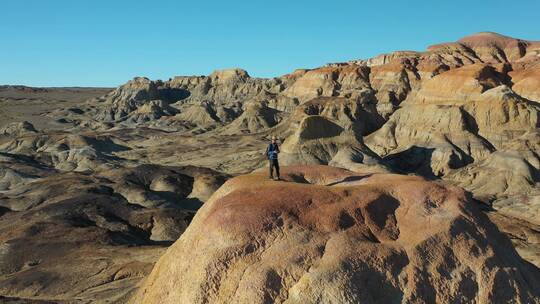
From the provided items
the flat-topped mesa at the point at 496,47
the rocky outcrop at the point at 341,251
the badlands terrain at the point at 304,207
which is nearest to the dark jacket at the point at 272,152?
the badlands terrain at the point at 304,207

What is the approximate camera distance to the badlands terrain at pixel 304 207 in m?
14.3

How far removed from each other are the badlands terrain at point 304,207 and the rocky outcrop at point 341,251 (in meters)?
0.04

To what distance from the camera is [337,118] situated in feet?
272

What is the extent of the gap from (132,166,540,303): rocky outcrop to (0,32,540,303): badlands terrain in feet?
0.13

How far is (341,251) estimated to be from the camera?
14.3 m

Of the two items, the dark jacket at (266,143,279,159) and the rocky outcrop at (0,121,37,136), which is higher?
the dark jacket at (266,143,279,159)

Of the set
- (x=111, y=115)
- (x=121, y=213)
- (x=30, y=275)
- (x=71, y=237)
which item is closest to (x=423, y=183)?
(x=30, y=275)

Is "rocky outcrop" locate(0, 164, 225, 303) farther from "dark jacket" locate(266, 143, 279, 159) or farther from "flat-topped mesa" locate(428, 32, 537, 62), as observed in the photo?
"flat-topped mesa" locate(428, 32, 537, 62)

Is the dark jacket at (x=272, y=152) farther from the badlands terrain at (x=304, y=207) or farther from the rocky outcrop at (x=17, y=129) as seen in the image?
the rocky outcrop at (x=17, y=129)

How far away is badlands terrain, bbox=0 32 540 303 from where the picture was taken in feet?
47.1

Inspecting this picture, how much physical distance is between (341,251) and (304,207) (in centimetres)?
172

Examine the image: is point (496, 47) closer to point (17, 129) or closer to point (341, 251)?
point (17, 129)

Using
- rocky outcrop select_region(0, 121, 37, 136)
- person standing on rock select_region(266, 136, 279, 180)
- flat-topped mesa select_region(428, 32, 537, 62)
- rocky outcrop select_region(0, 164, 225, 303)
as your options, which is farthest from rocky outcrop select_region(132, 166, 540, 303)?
flat-topped mesa select_region(428, 32, 537, 62)

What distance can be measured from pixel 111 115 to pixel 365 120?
92617 mm
